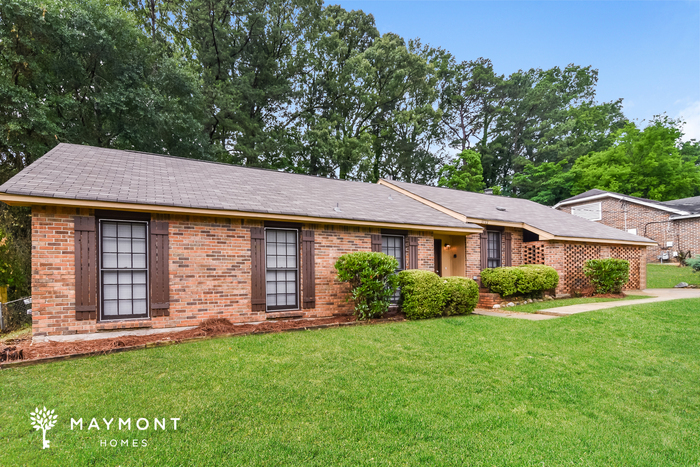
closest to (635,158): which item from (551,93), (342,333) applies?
(551,93)

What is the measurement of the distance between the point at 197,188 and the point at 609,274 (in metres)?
14.0

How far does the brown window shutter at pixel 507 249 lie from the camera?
13.6 m

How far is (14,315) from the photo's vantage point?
9.30 m

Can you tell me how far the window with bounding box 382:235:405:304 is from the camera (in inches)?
416

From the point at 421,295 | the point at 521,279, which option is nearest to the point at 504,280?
the point at 521,279

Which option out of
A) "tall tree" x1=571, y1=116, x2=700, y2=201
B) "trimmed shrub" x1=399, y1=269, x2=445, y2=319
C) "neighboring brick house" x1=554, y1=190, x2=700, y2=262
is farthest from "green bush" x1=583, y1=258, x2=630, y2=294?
"tall tree" x1=571, y1=116, x2=700, y2=201

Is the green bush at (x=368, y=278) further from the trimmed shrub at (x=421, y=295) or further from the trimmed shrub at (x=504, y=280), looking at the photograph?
the trimmed shrub at (x=504, y=280)

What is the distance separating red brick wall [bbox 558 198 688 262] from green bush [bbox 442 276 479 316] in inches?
816

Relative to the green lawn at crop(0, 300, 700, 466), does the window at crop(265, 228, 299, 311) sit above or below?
above

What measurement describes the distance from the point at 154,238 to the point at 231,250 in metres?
1.54

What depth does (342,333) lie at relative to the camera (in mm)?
7301

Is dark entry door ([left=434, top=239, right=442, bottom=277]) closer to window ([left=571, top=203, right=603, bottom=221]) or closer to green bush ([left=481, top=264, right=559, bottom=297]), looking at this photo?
green bush ([left=481, top=264, right=559, bottom=297])

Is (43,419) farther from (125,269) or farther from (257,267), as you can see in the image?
(257,267)

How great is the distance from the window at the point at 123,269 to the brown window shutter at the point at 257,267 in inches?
83.3
